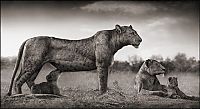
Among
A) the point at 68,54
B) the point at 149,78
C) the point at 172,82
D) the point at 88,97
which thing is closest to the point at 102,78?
the point at 88,97

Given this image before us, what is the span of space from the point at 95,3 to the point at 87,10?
137 mm

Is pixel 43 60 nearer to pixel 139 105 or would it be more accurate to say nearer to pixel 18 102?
pixel 18 102

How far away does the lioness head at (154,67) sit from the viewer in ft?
16.1

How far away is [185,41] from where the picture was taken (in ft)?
17.6

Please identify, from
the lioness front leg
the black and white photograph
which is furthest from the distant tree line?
the lioness front leg

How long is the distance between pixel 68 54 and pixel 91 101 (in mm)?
550

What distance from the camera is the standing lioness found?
15.1 feet

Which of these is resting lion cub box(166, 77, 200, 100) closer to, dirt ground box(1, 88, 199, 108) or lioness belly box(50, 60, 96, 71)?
dirt ground box(1, 88, 199, 108)

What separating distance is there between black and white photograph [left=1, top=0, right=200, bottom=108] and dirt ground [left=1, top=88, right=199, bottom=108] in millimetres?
10

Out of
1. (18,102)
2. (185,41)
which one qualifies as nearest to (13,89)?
(18,102)

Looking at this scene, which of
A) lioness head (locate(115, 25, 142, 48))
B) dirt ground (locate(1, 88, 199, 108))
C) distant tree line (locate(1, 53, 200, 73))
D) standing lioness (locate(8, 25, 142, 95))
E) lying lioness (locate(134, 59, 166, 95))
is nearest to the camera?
dirt ground (locate(1, 88, 199, 108))

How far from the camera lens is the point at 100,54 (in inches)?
184

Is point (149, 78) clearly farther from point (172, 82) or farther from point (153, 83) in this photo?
point (172, 82)

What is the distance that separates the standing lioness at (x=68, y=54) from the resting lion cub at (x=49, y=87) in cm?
8
